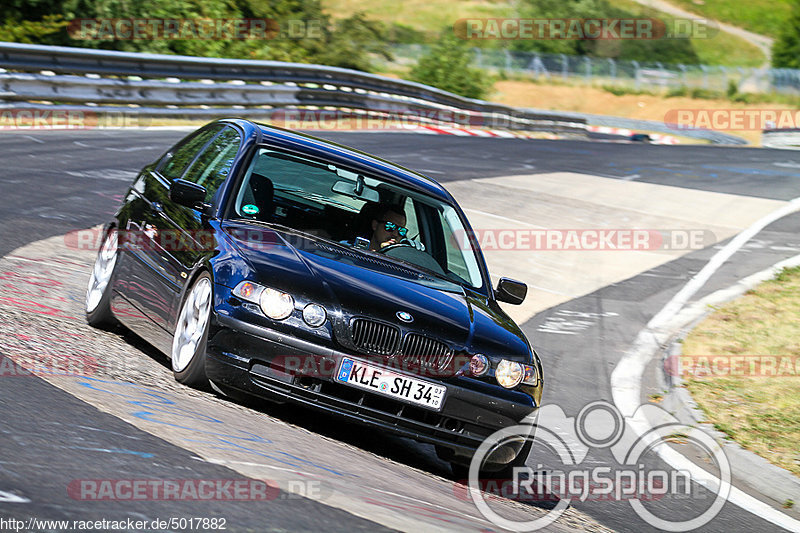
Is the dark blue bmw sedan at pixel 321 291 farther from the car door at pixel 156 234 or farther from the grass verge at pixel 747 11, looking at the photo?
the grass verge at pixel 747 11

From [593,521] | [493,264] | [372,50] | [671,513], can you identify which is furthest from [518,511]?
[372,50]

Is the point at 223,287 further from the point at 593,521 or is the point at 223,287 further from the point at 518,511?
the point at 593,521

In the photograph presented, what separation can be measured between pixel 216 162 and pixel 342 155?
0.81 metres

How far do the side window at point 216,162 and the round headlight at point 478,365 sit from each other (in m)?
2.03

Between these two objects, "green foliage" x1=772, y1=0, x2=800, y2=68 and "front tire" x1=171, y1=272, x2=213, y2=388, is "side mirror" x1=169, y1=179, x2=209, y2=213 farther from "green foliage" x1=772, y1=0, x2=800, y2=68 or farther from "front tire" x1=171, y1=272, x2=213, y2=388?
"green foliage" x1=772, y1=0, x2=800, y2=68

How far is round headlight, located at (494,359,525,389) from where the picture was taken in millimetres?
5898

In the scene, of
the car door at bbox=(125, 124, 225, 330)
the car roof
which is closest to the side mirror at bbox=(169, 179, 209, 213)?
the car door at bbox=(125, 124, 225, 330)

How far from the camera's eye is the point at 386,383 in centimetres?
556

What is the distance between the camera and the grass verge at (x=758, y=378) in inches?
322

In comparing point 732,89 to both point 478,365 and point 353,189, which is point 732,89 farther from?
point 478,365

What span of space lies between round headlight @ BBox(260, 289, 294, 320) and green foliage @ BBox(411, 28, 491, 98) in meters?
39.9

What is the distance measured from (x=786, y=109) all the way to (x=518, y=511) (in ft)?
191

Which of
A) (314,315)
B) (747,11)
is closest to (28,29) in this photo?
(314,315)

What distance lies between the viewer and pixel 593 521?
564 cm
